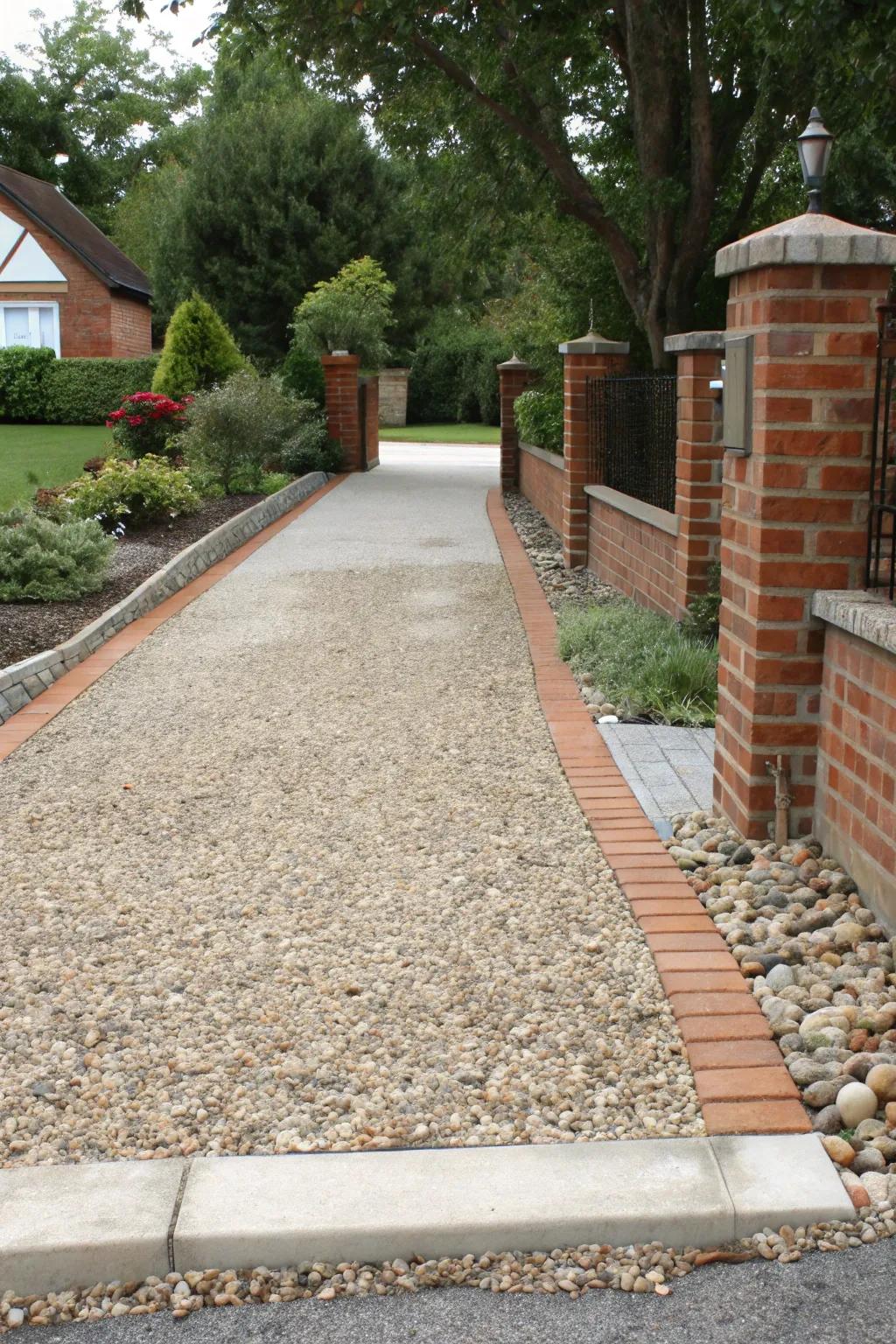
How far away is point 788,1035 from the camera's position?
3170 mm

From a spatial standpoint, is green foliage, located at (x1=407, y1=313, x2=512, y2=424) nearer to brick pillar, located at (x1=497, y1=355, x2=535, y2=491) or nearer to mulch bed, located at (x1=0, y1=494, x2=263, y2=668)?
brick pillar, located at (x1=497, y1=355, x2=535, y2=491)

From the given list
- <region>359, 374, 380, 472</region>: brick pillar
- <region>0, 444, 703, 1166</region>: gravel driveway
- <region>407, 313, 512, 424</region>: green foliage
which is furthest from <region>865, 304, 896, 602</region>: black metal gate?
<region>407, 313, 512, 424</region>: green foliage

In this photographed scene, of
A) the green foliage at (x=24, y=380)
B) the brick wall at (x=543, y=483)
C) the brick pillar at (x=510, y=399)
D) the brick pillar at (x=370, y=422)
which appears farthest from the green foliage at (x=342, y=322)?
the brick wall at (x=543, y=483)

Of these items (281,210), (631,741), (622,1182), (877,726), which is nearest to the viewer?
(622,1182)

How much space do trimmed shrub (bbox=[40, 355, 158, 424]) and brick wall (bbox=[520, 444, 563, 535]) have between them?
50.6ft

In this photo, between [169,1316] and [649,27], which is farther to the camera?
[649,27]

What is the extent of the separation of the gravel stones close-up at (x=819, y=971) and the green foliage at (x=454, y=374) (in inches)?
1273

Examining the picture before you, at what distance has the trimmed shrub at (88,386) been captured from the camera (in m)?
30.1

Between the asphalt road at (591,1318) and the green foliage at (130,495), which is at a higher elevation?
the green foliage at (130,495)

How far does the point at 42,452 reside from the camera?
23.6m

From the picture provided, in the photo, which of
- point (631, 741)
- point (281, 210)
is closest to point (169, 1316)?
point (631, 741)

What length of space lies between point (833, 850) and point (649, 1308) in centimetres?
211

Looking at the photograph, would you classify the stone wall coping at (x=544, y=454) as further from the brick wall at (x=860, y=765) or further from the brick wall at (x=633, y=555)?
the brick wall at (x=860, y=765)

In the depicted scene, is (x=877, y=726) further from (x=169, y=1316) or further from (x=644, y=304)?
(x=644, y=304)
